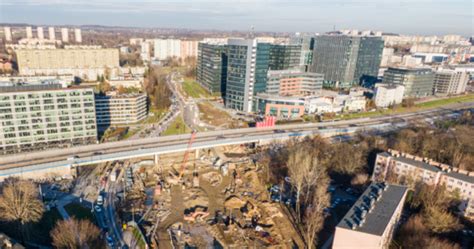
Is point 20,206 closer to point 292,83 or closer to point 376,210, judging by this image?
point 376,210

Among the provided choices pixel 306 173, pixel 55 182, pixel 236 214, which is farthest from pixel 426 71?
Result: pixel 55 182

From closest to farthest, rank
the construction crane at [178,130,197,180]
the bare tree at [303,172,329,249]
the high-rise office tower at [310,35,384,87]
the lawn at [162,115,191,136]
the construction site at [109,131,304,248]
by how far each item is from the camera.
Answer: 1. the bare tree at [303,172,329,249]
2. the construction site at [109,131,304,248]
3. the construction crane at [178,130,197,180]
4. the lawn at [162,115,191,136]
5. the high-rise office tower at [310,35,384,87]

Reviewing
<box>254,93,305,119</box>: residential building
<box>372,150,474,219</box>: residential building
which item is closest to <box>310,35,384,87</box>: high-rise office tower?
<box>254,93,305,119</box>: residential building

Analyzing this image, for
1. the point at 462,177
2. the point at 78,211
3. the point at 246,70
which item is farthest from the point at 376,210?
the point at 246,70

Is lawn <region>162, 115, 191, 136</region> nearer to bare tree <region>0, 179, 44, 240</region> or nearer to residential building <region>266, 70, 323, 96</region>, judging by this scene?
residential building <region>266, 70, 323, 96</region>

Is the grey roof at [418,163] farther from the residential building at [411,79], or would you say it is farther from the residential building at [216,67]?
the residential building at [411,79]

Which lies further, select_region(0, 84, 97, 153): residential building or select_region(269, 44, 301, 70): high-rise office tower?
select_region(269, 44, 301, 70): high-rise office tower

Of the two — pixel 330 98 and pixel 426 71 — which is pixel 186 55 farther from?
pixel 426 71

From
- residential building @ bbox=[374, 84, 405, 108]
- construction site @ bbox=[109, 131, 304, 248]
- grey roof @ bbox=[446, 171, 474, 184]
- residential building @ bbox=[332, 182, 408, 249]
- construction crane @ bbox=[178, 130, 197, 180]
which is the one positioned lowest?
construction site @ bbox=[109, 131, 304, 248]
